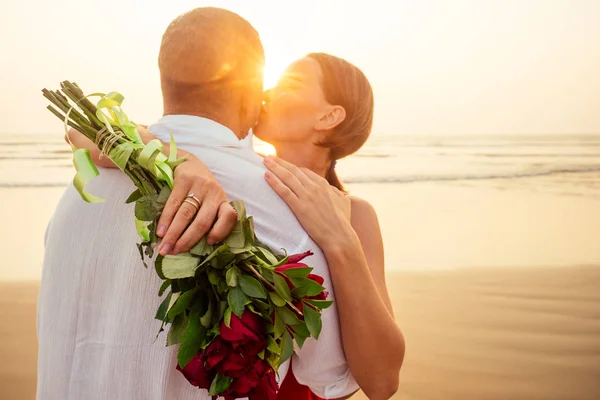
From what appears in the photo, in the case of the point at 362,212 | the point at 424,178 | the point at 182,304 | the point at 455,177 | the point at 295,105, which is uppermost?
the point at 182,304

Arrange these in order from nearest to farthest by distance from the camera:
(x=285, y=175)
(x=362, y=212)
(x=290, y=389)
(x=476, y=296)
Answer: (x=285, y=175) → (x=290, y=389) → (x=362, y=212) → (x=476, y=296)

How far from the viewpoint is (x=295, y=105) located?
3.71 m

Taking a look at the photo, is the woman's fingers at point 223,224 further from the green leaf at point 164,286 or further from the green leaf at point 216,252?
the green leaf at point 164,286

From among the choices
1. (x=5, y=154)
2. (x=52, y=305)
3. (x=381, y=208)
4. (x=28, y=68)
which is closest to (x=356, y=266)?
(x=52, y=305)

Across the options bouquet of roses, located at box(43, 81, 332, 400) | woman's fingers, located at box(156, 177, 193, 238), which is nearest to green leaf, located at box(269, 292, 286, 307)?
bouquet of roses, located at box(43, 81, 332, 400)

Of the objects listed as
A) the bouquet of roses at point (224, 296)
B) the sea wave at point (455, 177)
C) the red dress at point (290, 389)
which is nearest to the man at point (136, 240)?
the bouquet of roses at point (224, 296)

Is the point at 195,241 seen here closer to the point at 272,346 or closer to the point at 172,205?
the point at 172,205

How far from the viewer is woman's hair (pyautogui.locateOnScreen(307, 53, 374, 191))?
3.77m

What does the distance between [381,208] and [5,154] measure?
12.9 meters

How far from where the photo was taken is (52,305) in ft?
6.37

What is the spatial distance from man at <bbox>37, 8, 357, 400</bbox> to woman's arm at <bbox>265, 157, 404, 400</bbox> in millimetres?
44

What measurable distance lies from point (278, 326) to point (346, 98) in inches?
86.9

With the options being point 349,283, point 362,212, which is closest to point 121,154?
point 349,283

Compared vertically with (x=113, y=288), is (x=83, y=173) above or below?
above
